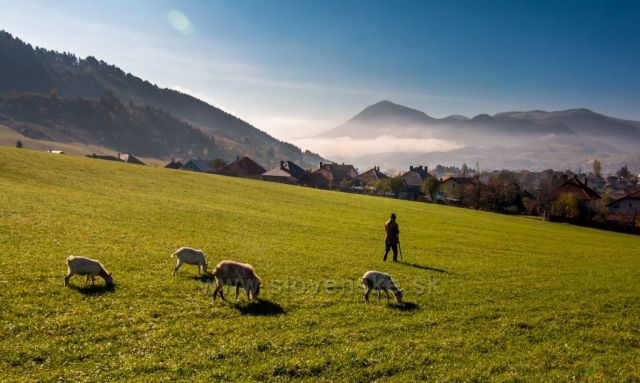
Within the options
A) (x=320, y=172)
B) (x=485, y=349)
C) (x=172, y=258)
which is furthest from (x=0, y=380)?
(x=320, y=172)

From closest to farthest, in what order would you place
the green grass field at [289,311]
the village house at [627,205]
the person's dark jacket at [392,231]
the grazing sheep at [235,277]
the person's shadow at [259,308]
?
the green grass field at [289,311]
the person's shadow at [259,308]
the grazing sheep at [235,277]
the person's dark jacket at [392,231]
the village house at [627,205]

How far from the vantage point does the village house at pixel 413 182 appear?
151 m

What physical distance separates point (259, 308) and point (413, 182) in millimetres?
169359

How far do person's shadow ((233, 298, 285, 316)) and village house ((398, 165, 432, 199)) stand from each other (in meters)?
131

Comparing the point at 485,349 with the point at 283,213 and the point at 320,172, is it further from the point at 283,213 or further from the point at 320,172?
the point at 320,172

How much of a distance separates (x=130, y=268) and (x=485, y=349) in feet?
51.8

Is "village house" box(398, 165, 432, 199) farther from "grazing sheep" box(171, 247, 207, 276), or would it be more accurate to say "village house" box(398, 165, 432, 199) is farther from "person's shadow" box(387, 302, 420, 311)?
"grazing sheep" box(171, 247, 207, 276)

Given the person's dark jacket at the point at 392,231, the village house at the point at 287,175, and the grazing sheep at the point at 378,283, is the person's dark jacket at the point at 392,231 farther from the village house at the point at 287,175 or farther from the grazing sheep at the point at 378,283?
the village house at the point at 287,175

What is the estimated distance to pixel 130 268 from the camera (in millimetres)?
18359

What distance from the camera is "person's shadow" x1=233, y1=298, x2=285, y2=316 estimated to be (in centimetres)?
1462

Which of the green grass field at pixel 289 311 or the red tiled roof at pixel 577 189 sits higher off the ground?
the red tiled roof at pixel 577 189

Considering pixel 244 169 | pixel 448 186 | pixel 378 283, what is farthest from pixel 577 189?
pixel 378 283

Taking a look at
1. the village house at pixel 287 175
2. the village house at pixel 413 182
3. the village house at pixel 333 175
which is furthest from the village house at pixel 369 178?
the village house at pixel 287 175

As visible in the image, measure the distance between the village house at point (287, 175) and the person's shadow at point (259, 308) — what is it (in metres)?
113
